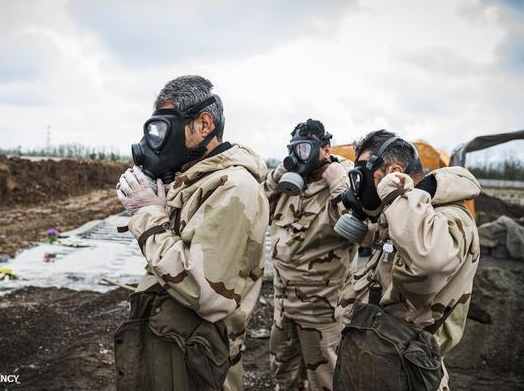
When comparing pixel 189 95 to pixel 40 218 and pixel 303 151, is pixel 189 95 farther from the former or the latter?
pixel 40 218

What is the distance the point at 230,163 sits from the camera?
82.9 inches

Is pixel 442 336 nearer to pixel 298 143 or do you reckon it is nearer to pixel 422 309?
pixel 422 309

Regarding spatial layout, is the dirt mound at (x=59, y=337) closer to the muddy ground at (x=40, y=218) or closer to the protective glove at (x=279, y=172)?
the protective glove at (x=279, y=172)

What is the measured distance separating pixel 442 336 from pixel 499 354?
3309 mm

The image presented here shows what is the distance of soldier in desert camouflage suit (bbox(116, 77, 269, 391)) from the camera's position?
72.4 inches

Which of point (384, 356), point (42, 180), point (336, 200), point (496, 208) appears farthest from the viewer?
point (42, 180)

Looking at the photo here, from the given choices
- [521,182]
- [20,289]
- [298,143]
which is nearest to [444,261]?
[298,143]

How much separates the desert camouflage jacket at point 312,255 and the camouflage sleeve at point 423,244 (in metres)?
1.34

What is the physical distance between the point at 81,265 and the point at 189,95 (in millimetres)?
6852

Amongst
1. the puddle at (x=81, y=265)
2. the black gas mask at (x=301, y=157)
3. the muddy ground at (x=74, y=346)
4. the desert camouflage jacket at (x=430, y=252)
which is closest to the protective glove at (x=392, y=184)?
the desert camouflage jacket at (x=430, y=252)

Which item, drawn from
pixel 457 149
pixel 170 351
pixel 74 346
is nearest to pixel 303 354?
pixel 170 351

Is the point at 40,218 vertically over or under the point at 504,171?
under

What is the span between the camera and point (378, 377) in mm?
1957

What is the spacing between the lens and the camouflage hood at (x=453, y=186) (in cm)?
210
